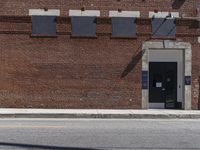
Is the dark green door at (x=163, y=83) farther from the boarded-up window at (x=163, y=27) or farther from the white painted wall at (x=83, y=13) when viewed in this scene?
the white painted wall at (x=83, y=13)

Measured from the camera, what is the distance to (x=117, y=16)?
28844 mm

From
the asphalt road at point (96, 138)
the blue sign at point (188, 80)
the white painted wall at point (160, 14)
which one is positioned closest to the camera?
the asphalt road at point (96, 138)

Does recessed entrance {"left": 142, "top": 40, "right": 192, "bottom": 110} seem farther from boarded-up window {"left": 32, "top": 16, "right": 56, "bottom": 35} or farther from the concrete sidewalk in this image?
boarded-up window {"left": 32, "top": 16, "right": 56, "bottom": 35}

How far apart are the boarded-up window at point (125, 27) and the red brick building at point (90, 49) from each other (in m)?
0.05

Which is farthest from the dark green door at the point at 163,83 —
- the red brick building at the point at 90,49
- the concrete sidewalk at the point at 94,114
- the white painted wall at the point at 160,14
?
the concrete sidewalk at the point at 94,114

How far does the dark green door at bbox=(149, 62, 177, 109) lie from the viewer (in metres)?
29.7

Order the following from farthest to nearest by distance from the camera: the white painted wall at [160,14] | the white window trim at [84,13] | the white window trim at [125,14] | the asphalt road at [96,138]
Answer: the white painted wall at [160,14], the white window trim at [125,14], the white window trim at [84,13], the asphalt road at [96,138]

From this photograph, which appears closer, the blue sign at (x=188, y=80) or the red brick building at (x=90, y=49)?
the red brick building at (x=90, y=49)

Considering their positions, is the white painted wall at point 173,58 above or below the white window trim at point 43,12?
below

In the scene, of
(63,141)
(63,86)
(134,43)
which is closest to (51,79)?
(63,86)

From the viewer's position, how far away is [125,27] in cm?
2892

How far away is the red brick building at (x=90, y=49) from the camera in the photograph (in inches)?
1117

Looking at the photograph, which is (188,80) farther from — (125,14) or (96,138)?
(96,138)

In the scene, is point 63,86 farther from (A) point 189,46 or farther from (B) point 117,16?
(A) point 189,46
